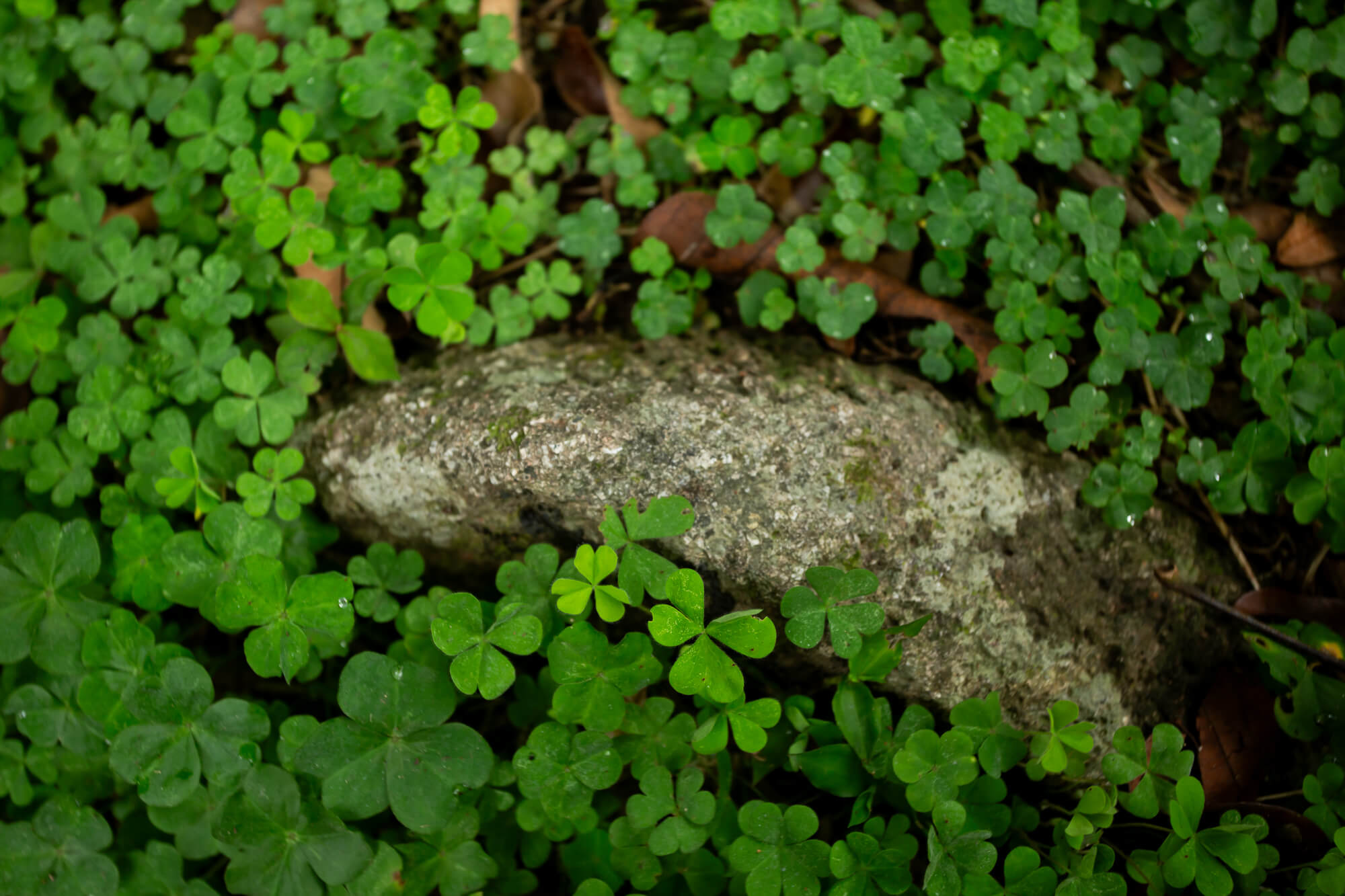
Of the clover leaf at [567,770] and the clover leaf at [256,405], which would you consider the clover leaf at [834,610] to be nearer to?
the clover leaf at [567,770]

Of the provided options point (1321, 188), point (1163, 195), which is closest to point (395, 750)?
point (1163, 195)

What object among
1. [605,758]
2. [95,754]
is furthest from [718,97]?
[95,754]

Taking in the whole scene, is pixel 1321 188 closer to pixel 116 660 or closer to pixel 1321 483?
pixel 1321 483

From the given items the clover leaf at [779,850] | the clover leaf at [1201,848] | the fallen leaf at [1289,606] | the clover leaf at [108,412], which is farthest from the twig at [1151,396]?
the clover leaf at [108,412]

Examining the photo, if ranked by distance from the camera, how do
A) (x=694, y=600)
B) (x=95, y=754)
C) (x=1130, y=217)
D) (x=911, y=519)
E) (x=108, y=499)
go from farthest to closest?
(x=1130, y=217) → (x=108, y=499) → (x=95, y=754) → (x=911, y=519) → (x=694, y=600)

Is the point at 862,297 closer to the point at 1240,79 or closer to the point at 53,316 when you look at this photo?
the point at 1240,79
